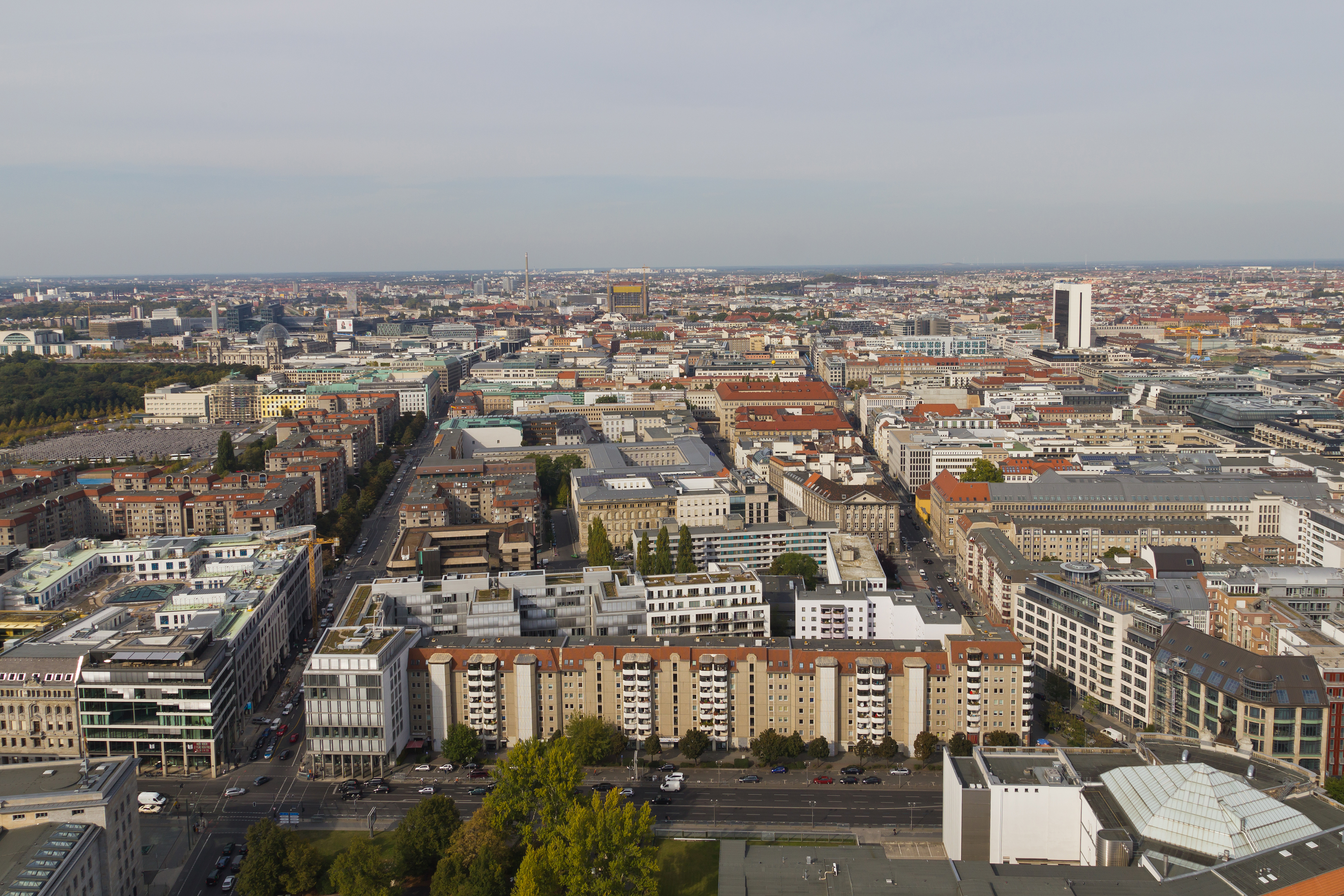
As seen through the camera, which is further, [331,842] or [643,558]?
[643,558]

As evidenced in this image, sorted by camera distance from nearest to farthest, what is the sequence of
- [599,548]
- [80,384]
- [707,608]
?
Result: [707,608] < [599,548] < [80,384]

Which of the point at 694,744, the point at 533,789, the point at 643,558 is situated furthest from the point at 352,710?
the point at 643,558

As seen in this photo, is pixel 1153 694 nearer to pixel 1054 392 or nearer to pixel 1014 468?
pixel 1014 468

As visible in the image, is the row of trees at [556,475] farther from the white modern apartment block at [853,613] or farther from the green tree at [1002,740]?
the green tree at [1002,740]

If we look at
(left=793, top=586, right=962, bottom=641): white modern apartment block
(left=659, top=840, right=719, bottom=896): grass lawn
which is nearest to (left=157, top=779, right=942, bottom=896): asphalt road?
(left=659, top=840, right=719, bottom=896): grass lawn

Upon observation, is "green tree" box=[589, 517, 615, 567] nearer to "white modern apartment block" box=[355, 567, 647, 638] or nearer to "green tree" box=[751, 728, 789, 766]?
"white modern apartment block" box=[355, 567, 647, 638]

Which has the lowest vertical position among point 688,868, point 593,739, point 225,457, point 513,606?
point 688,868

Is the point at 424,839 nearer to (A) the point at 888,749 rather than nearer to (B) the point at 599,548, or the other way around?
(A) the point at 888,749
